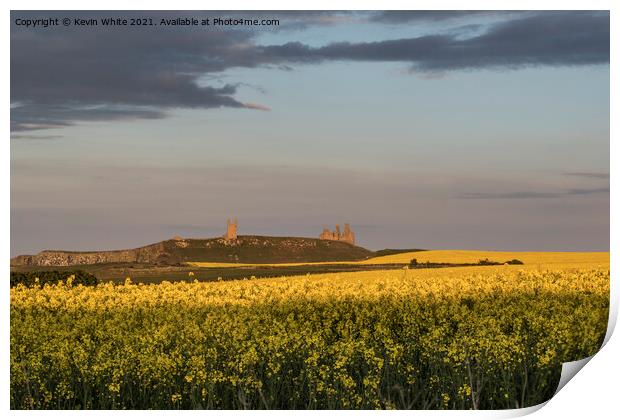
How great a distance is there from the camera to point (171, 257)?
7.64m

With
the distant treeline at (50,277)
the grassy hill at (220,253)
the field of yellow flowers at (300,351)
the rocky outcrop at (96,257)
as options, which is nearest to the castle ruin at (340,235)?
the grassy hill at (220,253)

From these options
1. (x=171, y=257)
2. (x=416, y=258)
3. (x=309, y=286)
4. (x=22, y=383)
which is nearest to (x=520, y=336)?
(x=416, y=258)

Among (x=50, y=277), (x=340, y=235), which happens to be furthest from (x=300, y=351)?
(x=50, y=277)

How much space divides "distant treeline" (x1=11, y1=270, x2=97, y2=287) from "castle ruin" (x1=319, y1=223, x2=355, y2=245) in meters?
2.44

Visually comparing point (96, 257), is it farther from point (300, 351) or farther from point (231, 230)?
point (300, 351)

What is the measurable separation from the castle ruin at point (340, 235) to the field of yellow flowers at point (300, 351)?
723 millimetres

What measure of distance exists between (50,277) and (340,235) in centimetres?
302

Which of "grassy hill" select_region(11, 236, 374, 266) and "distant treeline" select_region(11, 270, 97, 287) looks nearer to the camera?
"grassy hill" select_region(11, 236, 374, 266)

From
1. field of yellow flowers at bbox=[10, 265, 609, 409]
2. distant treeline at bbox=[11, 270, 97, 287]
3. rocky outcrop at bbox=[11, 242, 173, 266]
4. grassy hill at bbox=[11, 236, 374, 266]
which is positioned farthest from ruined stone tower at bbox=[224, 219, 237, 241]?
distant treeline at bbox=[11, 270, 97, 287]

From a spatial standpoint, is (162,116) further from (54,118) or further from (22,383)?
(22,383)

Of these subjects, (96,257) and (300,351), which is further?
(96,257)

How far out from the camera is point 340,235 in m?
7.36

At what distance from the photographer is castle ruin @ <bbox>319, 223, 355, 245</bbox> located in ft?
23.9

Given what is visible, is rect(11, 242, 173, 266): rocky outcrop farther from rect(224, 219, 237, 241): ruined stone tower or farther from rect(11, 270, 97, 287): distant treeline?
rect(224, 219, 237, 241): ruined stone tower
